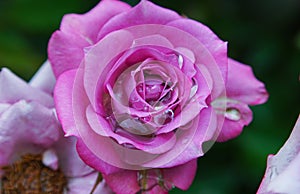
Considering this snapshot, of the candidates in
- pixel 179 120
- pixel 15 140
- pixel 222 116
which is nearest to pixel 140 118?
pixel 179 120

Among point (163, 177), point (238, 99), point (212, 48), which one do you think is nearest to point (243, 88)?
point (238, 99)

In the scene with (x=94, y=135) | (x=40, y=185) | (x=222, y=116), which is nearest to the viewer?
(x=94, y=135)

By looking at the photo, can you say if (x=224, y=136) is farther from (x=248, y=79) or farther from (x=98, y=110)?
(x=98, y=110)

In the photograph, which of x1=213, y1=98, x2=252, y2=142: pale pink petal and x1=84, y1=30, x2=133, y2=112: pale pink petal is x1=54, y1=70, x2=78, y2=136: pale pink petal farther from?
x1=213, y1=98, x2=252, y2=142: pale pink petal

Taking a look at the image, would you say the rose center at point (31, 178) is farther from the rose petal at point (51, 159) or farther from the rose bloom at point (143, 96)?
the rose bloom at point (143, 96)

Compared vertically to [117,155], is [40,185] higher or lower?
lower

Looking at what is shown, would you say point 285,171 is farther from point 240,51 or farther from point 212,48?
point 240,51

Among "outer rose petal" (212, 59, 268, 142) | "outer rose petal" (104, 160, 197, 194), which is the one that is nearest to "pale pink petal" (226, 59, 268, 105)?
"outer rose petal" (212, 59, 268, 142)
